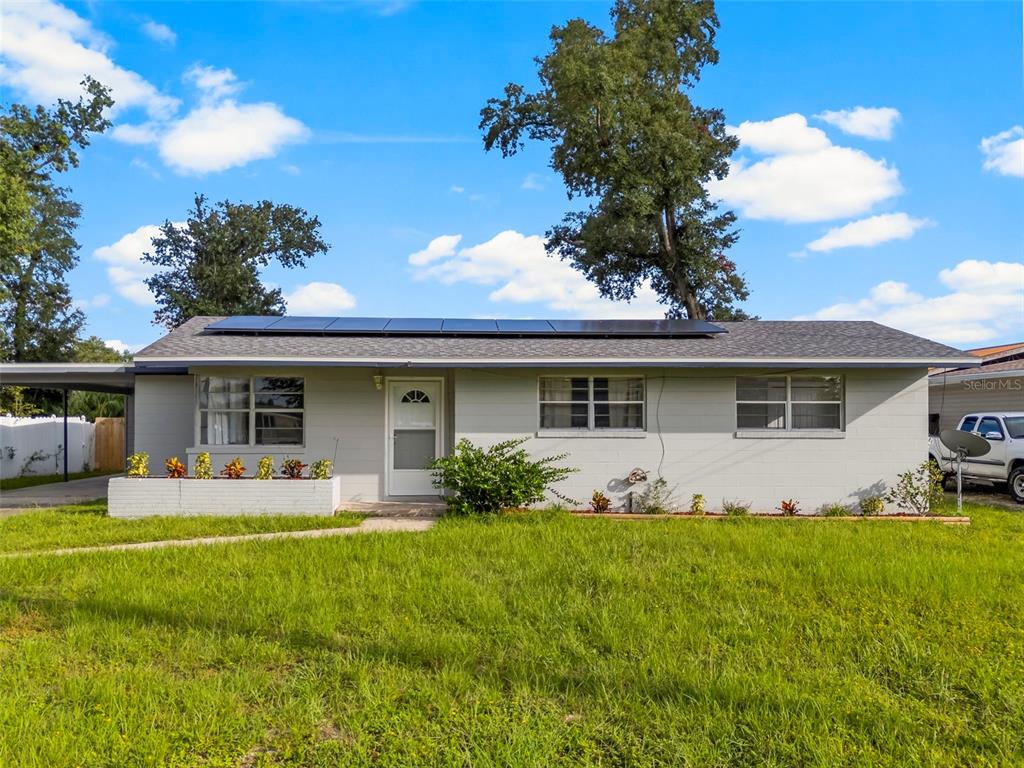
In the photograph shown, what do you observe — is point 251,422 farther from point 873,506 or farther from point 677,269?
point 677,269

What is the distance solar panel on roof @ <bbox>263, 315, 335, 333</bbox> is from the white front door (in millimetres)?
2128

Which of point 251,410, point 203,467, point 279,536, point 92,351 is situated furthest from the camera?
point 92,351

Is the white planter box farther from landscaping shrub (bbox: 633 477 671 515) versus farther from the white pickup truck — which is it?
the white pickup truck

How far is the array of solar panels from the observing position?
11.6 meters

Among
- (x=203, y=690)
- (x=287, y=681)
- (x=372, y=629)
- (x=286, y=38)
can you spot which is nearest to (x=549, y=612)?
(x=372, y=629)

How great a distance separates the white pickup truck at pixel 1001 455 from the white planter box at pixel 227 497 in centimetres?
1194

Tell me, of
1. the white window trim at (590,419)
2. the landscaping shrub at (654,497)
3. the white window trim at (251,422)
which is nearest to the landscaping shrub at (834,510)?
the landscaping shrub at (654,497)

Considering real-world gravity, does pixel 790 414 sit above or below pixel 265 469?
above

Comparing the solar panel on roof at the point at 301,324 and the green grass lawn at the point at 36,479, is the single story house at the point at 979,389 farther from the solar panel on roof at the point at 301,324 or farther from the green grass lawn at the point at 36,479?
the green grass lawn at the point at 36,479

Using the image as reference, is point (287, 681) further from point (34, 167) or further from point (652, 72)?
point (652, 72)

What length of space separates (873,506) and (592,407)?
5.00m

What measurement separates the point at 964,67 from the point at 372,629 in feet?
44.5

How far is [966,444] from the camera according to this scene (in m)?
9.98

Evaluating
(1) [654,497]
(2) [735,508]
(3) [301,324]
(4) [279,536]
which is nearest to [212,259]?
(3) [301,324]
